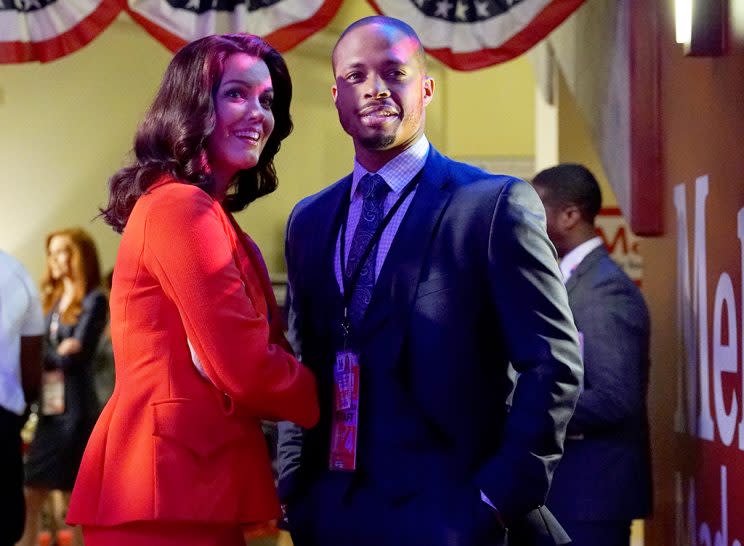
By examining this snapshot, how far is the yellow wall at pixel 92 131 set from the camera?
9.35 m

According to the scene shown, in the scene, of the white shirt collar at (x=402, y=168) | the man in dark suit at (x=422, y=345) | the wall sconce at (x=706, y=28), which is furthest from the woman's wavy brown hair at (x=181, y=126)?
the wall sconce at (x=706, y=28)

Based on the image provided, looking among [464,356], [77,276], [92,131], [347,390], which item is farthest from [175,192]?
[92,131]

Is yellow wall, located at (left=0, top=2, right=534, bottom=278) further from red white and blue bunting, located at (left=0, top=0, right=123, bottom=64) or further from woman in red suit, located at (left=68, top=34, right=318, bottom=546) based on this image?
woman in red suit, located at (left=68, top=34, right=318, bottom=546)

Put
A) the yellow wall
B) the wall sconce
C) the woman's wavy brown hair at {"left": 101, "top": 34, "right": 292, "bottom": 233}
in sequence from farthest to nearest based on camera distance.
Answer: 1. the yellow wall
2. the wall sconce
3. the woman's wavy brown hair at {"left": 101, "top": 34, "right": 292, "bottom": 233}

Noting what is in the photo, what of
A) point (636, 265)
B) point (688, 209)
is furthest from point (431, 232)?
point (636, 265)

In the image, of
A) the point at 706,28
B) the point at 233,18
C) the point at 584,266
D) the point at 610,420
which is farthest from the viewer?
the point at 233,18

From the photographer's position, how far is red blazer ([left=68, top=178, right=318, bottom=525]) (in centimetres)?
243

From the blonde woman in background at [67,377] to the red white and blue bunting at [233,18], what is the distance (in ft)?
6.59

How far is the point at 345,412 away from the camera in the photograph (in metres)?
2.62

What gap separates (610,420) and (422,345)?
161 centimetres

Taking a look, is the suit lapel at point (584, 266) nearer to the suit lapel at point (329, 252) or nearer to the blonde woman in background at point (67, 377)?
the suit lapel at point (329, 252)

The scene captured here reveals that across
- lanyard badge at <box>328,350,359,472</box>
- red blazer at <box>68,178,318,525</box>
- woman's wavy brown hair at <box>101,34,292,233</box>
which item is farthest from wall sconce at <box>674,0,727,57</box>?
red blazer at <box>68,178,318,525</box>

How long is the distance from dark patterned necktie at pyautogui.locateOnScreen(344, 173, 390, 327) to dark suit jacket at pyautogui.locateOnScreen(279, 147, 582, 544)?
0.04 meters

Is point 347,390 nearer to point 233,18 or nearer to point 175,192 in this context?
point 175,192
